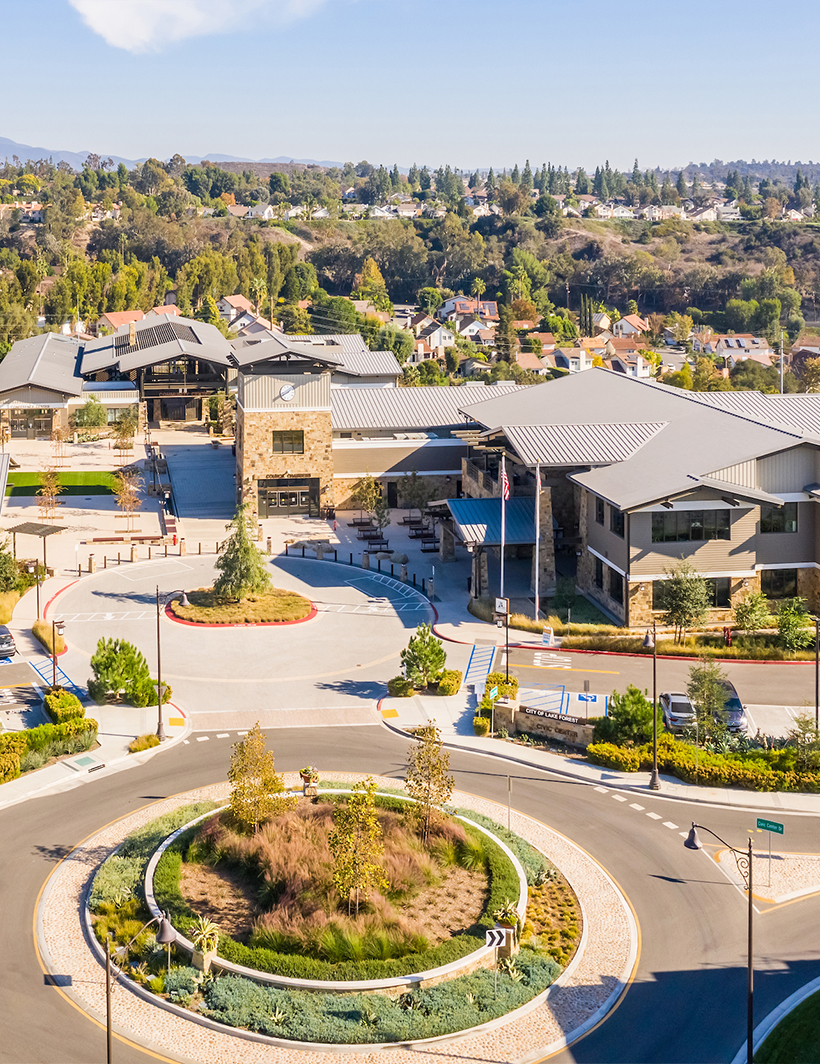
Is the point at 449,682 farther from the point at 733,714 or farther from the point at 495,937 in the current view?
the point at 495,937

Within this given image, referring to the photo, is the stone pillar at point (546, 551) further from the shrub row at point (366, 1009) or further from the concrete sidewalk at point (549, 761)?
the shrub row at point (366, 1009)

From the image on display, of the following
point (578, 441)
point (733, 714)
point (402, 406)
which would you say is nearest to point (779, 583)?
point (578, 441)

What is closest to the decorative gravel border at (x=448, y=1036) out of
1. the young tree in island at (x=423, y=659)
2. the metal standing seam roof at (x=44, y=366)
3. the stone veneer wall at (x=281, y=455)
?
the young tree in island at (x=423, y=659)

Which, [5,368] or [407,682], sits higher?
[5,368]

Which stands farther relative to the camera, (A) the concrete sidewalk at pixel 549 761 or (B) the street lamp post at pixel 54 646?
(B) the street lamp post at pixel 54 646

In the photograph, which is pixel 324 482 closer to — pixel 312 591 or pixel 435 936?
pixel 312 591

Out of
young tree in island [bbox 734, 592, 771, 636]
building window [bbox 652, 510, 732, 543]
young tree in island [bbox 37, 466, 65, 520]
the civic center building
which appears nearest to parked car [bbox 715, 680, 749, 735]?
young tree in island [bbox 734, 592, 771, 636]

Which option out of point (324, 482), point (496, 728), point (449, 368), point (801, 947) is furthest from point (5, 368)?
point (801, 947)
